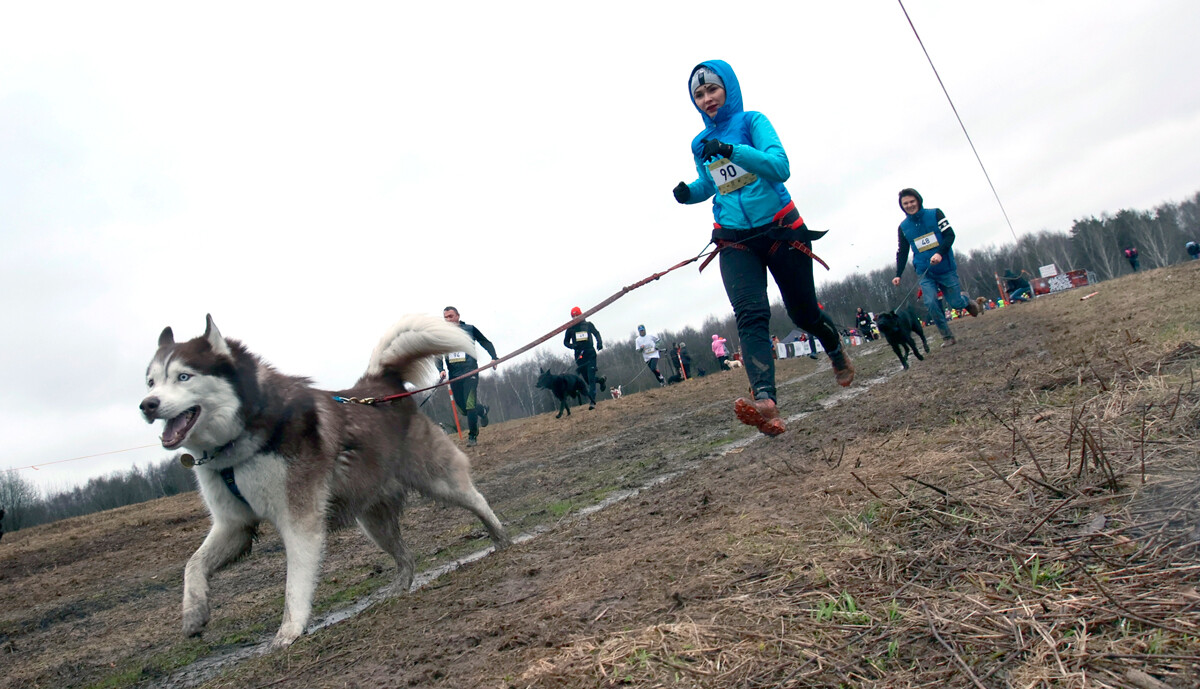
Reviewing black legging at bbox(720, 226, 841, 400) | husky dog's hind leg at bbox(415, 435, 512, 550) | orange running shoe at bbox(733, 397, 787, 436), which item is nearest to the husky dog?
husky dog's hind leg at bbox(415, 435, 512, 550)

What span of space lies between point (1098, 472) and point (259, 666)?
3281 mm

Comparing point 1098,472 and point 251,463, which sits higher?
point 251,463

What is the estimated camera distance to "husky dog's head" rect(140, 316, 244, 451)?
3.57m

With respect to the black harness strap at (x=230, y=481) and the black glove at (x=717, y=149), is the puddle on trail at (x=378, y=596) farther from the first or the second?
the black glove at (x=717, y=149)

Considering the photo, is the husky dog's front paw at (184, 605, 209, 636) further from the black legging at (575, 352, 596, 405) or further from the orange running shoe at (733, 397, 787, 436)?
the black legging at (575, 352, 596, 405)

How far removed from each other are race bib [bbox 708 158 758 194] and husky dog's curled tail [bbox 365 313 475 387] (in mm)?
2043

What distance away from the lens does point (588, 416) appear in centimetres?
1547

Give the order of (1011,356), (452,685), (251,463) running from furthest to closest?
(1011,356) → (251,463) → (452,685)

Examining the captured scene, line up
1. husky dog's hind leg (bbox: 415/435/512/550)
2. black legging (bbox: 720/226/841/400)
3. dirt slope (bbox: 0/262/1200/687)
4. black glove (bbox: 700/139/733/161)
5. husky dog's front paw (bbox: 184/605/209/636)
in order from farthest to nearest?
husky dog's hind leg (bbox: 415/435/512/550) < black legging (bbox: 720/226/841/400) < black glove (bbox: 700/139/733/161) < husky dog's front paw (bbox: 184/605/209/636) < dirt slope (bbox: 0/262/1200/687)

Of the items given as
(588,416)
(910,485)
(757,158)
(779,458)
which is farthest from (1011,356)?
(588,416)

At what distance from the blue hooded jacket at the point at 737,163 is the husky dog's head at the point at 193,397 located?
9.90 ft

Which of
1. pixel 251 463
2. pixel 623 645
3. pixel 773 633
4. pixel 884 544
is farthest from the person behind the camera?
pixel 251 463

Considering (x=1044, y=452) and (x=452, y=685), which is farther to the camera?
(x=1044, y=452)

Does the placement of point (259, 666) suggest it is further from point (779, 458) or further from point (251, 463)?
point (779, 458)
